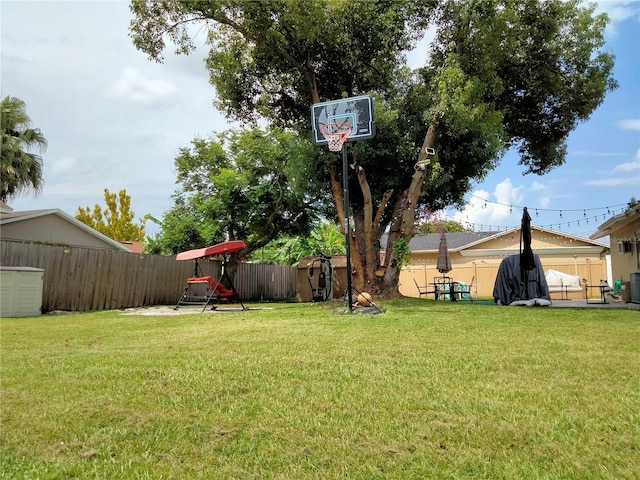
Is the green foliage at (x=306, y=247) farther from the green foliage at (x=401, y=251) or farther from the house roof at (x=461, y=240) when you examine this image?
the green foliage at (x=401, y=251)

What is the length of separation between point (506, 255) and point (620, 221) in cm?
1175

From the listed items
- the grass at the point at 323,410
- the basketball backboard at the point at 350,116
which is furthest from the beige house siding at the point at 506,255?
the grass at the point at 323,410

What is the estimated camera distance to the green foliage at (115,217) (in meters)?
37.7

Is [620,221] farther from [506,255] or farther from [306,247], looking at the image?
[306,247]

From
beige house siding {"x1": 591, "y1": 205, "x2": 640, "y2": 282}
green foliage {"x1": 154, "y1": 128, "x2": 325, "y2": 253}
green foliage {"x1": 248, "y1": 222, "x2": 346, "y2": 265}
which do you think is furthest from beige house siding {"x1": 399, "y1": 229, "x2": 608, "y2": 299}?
green foliage {"x1": 154, "y1": 128, "x2": 325, "y2": 253}

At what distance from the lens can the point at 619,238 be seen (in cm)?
1698

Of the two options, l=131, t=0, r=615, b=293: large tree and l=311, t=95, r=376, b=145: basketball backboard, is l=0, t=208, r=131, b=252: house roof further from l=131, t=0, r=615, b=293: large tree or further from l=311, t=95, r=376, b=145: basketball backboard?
l=311, t=95, r=376, b=145: basketball backboard

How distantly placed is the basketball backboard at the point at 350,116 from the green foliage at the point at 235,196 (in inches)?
218

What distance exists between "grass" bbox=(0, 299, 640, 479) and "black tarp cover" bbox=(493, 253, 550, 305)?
8604 millimetres

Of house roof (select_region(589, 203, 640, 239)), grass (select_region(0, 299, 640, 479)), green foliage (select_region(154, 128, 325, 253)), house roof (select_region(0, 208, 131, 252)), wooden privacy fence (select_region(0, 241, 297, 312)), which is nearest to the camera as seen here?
grass (select_region(0, 299, 640, 479))

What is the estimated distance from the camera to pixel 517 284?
46.1ft

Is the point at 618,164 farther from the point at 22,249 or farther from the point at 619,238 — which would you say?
the point at 22,249

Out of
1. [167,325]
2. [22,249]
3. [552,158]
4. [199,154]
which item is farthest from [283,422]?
[199,154]

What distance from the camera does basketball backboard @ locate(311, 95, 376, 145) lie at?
36.6 ft
